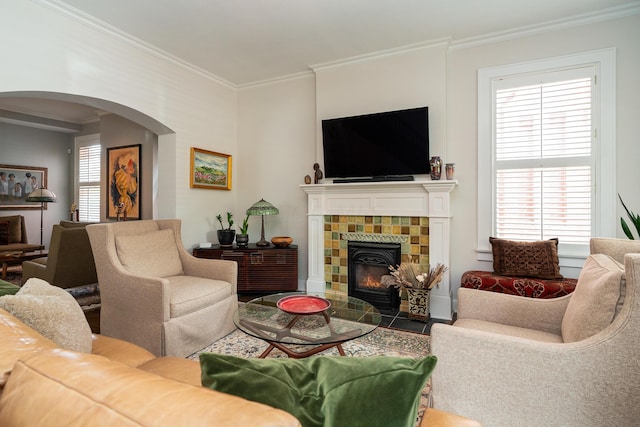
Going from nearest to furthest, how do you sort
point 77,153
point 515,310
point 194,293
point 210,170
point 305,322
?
point 515,310 → point 305,322 → point 194,293 → point 210,170 → point 77,153

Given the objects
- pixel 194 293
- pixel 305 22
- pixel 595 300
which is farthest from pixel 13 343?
pixel 305 22

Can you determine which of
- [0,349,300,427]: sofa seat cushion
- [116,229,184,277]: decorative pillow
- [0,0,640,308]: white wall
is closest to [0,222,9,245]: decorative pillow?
[0,0,640,308]: white wall

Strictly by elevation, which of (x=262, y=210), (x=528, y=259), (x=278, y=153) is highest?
(x=278, y=153)

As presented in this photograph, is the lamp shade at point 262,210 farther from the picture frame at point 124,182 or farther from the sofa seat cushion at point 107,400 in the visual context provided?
the sofa seat cushion at point 107,400

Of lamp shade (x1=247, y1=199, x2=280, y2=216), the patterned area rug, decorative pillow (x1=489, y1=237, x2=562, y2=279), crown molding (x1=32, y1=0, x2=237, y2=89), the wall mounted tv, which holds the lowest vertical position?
the patterned area rug

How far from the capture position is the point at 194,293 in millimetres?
2557

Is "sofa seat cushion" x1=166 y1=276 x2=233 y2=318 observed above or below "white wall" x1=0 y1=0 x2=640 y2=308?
below

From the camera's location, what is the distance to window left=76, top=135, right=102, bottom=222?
6.25 meters

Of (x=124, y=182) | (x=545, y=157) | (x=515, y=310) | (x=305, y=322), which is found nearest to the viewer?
(x=515, y=310)

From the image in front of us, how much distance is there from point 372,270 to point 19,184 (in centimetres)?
685

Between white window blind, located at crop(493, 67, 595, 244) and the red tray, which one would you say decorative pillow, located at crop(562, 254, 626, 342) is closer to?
the red tray

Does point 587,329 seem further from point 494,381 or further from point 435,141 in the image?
point 435,141

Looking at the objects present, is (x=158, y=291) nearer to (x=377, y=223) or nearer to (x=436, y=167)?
(x=377, y=223)

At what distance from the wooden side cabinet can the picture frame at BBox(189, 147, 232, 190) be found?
0.92m
